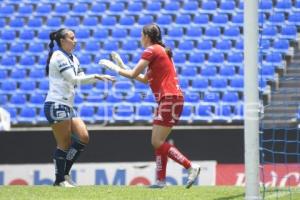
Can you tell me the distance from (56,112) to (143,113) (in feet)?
21.6

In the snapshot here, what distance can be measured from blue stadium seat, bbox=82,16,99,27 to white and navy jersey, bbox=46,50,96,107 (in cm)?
945

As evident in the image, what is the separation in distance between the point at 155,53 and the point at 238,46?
9022 millimetres

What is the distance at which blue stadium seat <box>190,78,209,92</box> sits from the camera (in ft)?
50.3

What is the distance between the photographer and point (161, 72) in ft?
25.8

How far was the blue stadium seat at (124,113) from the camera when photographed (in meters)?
14.4

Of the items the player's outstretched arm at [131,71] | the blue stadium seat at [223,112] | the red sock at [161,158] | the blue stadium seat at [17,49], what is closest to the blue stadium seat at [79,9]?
the blue stadium seat at [17,49]

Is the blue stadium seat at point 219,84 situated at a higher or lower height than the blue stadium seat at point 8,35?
lower

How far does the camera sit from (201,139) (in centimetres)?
1262

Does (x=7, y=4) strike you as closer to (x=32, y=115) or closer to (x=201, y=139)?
(x=32, y=115)

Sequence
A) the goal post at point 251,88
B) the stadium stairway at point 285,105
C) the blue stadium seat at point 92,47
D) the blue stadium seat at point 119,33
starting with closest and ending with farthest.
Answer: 1. the goal post at point 251,88
2. the stadium stairway at point 285,105
3. the blue stadium seat at point 92,47
4. the blue stadium seat at point 119,33

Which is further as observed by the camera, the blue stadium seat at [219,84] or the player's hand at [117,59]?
the blue stadium seat at [219,84]

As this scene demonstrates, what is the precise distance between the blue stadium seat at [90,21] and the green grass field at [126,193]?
9.62 meters

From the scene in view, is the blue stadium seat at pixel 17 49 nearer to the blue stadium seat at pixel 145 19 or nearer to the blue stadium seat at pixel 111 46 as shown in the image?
the blue stadium seat at pixel 111 46

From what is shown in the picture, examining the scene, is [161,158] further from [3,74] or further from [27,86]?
[3,74]
